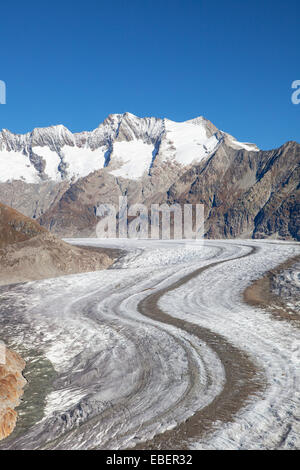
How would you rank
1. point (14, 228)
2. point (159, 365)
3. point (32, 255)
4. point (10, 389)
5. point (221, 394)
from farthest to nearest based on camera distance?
point (14, 228) < point (32, 255) < point (159, 365) < point (10, 389) < point (221, 394)

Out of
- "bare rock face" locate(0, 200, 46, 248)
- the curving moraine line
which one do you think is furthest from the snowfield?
"bare rock face" locate(0, 200, 46, 248)

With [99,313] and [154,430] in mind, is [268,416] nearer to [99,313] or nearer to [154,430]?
[154,430]

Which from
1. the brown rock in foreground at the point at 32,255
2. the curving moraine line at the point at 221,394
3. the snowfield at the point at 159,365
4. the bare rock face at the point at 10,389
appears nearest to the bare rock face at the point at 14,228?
the brown rock in foreground at the point at 32,255

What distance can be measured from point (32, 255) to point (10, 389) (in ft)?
82.8

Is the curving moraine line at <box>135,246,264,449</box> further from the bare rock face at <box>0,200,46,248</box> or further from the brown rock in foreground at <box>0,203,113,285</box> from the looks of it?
the bare rock face at <box>0,200,46,248</box>

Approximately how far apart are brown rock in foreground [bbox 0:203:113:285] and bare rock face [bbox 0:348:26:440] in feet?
67.2

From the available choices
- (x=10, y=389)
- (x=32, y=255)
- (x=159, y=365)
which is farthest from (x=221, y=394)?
(x=32, y=255)

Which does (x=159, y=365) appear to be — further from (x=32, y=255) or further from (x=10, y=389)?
(x=32, y=255)

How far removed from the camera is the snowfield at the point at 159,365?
20.8ft

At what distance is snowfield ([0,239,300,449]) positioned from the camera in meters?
6.34

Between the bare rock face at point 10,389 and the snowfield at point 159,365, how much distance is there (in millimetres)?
509

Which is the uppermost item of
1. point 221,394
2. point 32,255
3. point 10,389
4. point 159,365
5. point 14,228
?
point 14,228

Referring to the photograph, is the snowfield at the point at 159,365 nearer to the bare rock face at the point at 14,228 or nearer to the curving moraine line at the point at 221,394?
the curving moraine line at the point at 221,394

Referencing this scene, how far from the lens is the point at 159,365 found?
32.0 feet
